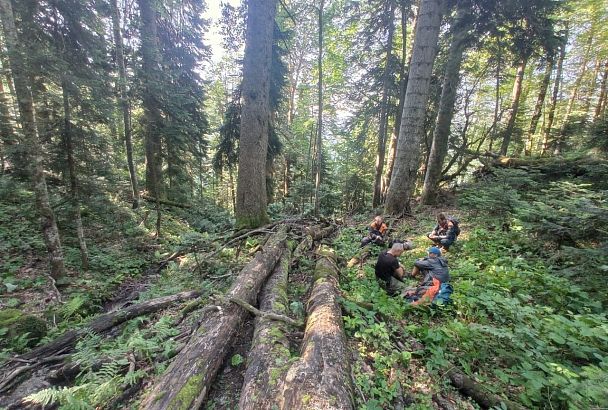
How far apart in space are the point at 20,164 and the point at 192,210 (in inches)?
293

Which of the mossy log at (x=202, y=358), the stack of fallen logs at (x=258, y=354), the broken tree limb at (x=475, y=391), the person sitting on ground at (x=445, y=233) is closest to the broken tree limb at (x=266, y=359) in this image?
the stack of fallen logs at (x=258, y=354)

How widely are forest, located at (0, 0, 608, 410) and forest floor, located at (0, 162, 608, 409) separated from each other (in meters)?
0.03

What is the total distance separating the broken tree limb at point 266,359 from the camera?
223 cm

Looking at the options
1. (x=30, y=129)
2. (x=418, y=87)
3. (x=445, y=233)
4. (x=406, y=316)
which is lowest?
(x=406, y=316)

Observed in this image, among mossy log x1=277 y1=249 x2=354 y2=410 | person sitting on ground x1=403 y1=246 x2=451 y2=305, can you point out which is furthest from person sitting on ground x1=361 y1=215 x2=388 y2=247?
mossy log x1=277 y1=249 x2=354 y2=410

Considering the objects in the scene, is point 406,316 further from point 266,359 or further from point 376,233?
point 376,233

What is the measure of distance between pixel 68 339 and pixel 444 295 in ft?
18.1

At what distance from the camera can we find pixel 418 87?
7547 millimetres

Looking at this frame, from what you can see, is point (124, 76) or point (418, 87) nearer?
point (418, 87)

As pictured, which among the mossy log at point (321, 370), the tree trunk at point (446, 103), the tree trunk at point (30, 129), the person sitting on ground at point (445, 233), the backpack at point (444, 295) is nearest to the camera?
the mossy log at point (321, 370)

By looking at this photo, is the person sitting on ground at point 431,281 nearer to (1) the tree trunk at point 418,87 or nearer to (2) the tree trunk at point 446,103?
(1) the tree trunk at point 418,87

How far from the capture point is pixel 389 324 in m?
3.65

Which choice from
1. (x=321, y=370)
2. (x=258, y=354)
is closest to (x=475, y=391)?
(x=321, y=370)

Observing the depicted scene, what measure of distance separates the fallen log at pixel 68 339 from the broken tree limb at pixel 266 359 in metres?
1.55
